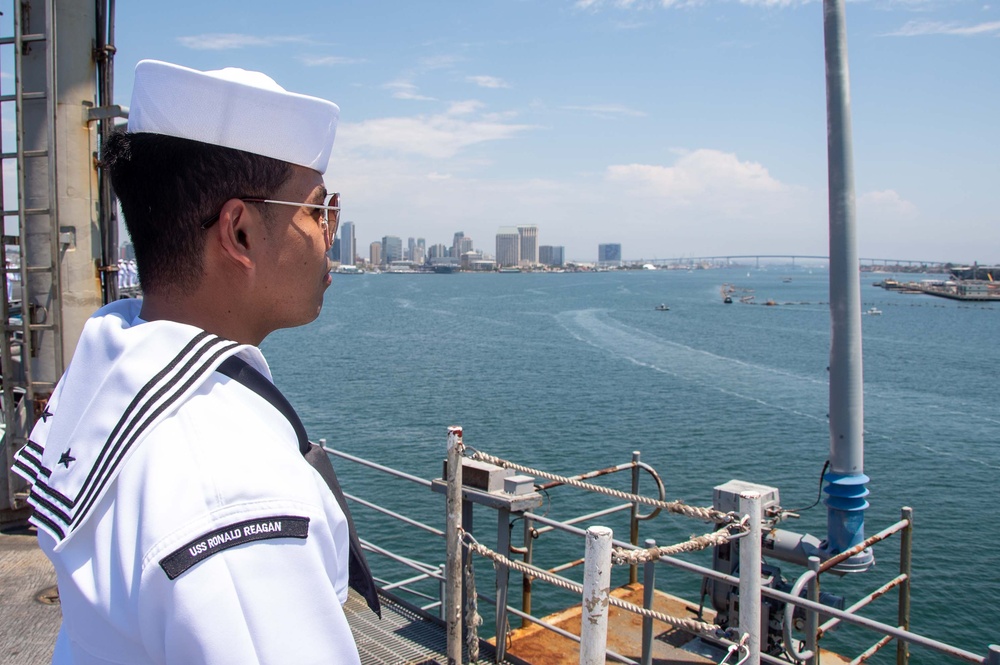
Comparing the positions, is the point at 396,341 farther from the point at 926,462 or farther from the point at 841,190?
the point at 841,190

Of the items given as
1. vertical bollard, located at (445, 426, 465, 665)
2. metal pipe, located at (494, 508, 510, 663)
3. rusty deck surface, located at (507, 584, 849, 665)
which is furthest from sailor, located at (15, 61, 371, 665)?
rusty deck surface, located at (507, 584, 849, 665)

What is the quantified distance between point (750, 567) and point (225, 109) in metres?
3.55

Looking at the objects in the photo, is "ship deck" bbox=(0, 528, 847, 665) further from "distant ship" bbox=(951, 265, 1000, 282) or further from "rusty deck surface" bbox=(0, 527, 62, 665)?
"distant ship" bbox=(951, 265, 1000, 282)

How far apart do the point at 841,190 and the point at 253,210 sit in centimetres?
629

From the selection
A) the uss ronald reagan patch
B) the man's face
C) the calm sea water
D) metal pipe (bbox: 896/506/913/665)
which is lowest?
the calm sea water

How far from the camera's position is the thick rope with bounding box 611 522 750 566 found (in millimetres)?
3525

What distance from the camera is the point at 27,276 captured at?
7359 millimetres

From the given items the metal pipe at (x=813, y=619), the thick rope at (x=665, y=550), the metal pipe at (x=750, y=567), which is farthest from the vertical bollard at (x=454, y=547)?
the metal pipe at (x=813, y=619)

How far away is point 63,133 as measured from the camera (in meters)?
7.32

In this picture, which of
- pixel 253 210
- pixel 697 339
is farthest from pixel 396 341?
pixel 253 210

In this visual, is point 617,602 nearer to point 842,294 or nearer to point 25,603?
point 842,294

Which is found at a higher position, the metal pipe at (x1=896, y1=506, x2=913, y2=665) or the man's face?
the man's face

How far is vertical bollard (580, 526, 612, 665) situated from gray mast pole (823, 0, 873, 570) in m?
4.05

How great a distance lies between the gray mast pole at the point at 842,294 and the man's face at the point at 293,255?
5.95m
